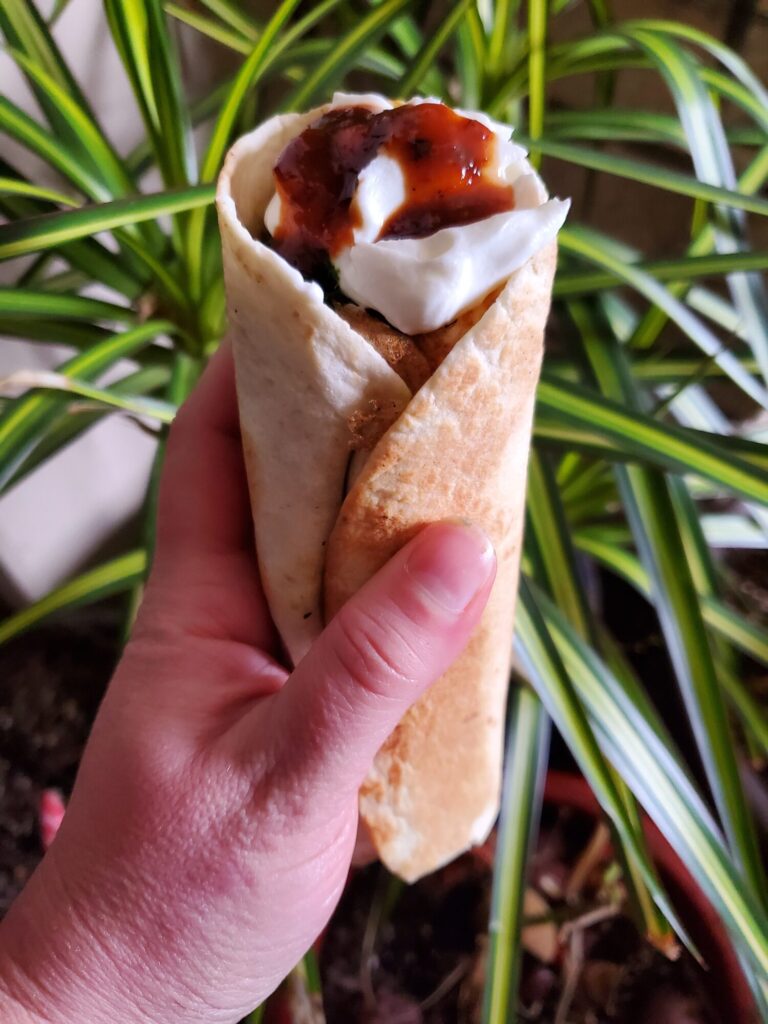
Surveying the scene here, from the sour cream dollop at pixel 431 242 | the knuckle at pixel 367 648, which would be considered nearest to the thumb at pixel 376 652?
the knuckle at pixel 367 648

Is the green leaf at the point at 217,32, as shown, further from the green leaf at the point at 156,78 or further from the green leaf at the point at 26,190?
the green leaf at the point at 26,190

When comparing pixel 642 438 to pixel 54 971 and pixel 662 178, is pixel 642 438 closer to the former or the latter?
pixel 662 178

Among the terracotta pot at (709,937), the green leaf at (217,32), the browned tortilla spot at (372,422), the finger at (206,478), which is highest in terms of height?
the green leaf at (217,32)

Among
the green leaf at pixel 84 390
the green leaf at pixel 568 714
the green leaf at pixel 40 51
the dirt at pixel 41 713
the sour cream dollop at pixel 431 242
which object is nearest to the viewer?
the sour cream dollop at pixel 431 242

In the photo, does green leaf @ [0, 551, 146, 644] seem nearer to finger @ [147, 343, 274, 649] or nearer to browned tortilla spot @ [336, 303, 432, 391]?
finger @ [147, 343, 274, 649]

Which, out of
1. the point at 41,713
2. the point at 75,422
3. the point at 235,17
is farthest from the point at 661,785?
the point at 235,17

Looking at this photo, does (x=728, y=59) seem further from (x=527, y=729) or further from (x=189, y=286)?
(x=527, y=729)

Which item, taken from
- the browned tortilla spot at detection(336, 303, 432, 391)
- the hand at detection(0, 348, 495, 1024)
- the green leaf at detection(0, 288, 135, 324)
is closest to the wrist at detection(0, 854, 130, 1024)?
the hand at detection(0, 348, 495, 1024)

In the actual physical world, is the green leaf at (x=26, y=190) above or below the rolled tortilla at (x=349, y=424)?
above
